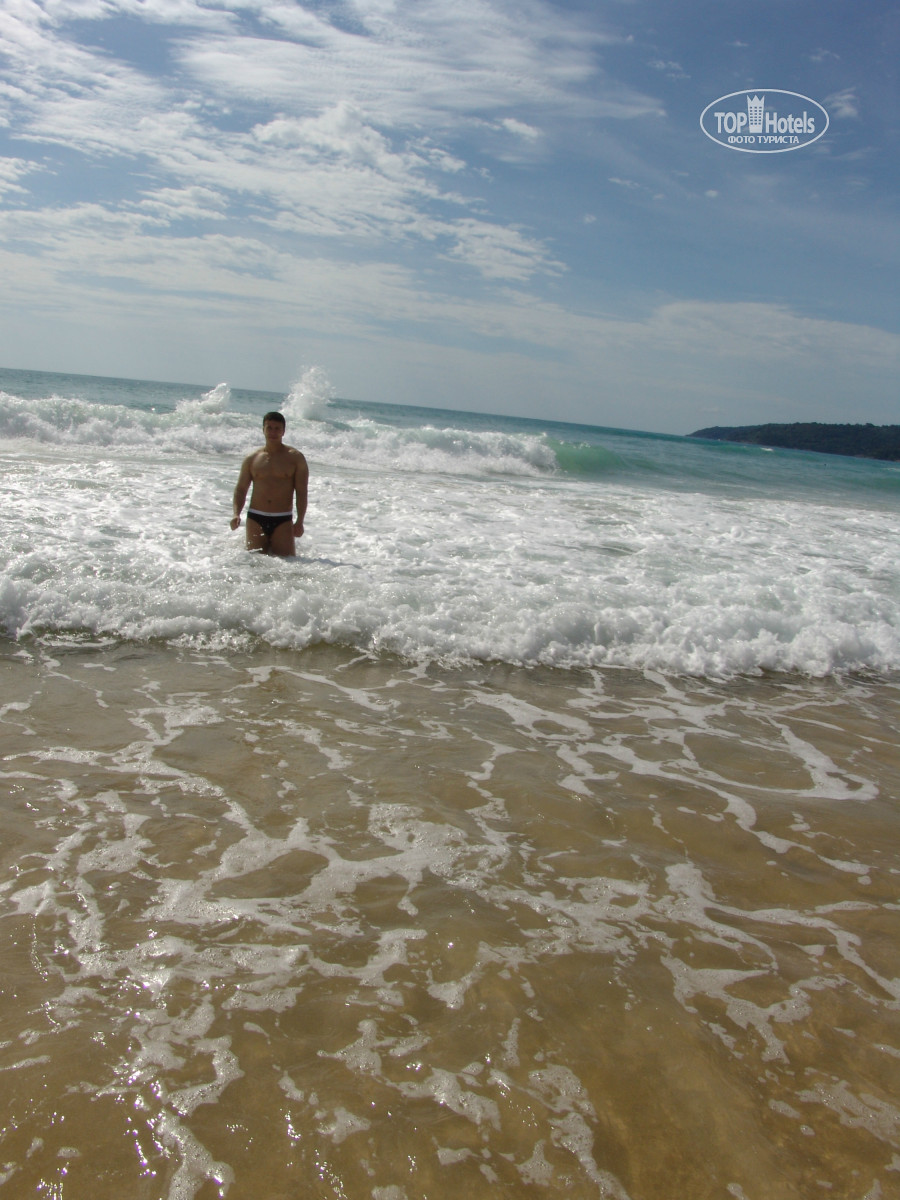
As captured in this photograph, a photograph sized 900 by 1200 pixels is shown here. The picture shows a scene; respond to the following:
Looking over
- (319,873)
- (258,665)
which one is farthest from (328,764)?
(258,665)

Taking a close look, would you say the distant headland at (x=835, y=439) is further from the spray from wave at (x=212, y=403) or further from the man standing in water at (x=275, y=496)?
the man standing in water at (x=275, y=496)

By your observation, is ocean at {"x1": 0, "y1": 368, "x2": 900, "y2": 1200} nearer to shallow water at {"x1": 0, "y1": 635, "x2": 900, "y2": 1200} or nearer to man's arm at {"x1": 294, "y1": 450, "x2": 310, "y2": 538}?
shallow water at {"x1": 0, "y1": 635, "x2": 900, "y2": 1200}

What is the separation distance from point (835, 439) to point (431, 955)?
80.2 m

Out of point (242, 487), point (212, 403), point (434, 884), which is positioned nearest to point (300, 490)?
point (242, 487)

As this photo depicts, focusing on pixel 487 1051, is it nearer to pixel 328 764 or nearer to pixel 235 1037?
pixel 235 1037

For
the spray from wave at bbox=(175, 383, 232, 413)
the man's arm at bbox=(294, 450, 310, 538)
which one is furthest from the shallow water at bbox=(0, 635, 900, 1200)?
the spray from wave at bbox=(175, 383, 232, 413)

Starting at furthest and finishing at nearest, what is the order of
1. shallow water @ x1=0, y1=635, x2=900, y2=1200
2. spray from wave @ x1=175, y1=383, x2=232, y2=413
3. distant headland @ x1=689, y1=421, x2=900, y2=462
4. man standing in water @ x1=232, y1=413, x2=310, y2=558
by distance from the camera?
distant headland @ x1=689, y1=421, x2=900, y2=462, spray from wave @ x1=175, y1=383, x2=232, y2=413, man standing in water @ x1=232, y1=413, x2=310, y2=558, shallow water @ x1=0, y1=635, x2=900, y2=1200

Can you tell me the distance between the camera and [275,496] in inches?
275

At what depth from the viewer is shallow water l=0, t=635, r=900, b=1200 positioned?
1756 mm

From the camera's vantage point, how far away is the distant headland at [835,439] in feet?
213

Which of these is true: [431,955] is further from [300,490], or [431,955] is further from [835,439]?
[835,439]

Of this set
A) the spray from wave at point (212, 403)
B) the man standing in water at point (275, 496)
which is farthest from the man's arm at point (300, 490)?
the spray from wave at point (212, 403)

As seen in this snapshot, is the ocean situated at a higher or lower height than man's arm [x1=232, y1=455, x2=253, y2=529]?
lower

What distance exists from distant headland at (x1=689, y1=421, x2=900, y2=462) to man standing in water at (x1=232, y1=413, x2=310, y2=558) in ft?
228
